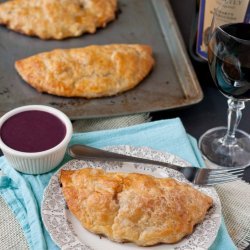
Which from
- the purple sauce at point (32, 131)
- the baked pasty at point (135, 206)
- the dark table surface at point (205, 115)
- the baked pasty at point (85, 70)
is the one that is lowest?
the dark table surface at point (205, 115)

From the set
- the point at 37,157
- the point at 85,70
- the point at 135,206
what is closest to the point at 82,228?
the point at 135,206

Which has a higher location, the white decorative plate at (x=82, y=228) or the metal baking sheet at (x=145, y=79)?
the white decorative plate at (x=82, y=228)

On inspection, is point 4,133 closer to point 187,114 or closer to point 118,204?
point 118,204

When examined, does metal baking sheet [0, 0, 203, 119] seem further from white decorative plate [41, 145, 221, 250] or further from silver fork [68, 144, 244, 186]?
white decorative plate [41, 145, 221, 250]

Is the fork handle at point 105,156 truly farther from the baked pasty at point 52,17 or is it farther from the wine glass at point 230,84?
the baked pasty at point 52,17

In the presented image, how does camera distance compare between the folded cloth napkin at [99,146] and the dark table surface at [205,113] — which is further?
the dark table surface at [205,113]

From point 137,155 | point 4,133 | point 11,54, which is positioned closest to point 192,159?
point 137,155

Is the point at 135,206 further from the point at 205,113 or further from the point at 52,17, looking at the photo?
the point at 52,17

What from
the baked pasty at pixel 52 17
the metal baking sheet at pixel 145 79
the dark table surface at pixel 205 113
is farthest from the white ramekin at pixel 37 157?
the baked pasty at pixel 52 17
